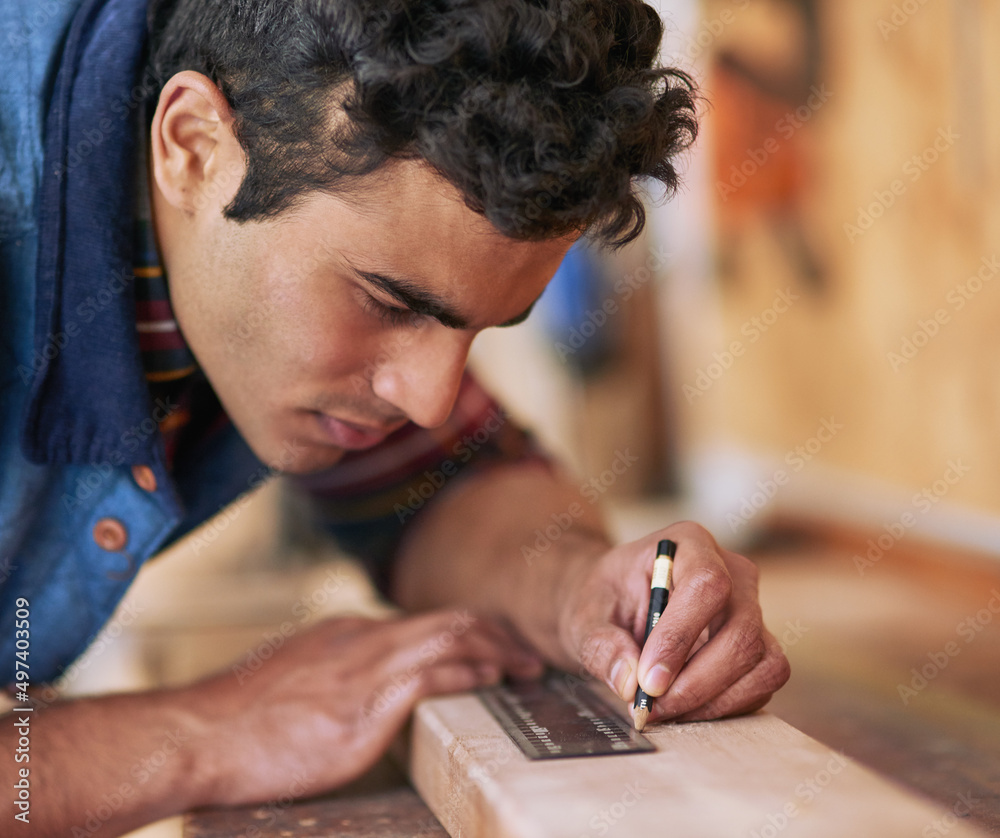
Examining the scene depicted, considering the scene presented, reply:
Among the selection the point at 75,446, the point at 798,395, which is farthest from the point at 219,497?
the point at 798,395

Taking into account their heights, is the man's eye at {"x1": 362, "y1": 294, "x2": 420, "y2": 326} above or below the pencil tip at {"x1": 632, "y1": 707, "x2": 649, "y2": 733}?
above

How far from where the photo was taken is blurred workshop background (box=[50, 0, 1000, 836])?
121 cm

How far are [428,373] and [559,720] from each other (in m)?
0.32

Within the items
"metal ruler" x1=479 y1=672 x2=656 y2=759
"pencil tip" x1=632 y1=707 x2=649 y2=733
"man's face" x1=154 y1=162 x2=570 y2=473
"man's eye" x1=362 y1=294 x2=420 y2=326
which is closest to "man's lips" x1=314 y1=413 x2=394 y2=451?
"man's face" x1=154 y1=162 x2=570 y2=473

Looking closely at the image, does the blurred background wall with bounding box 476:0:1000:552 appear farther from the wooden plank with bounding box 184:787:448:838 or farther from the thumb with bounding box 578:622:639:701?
the wooden plank with bounding box 184:787:448:838

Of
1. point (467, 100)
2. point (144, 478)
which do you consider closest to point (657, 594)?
point (467, 100)

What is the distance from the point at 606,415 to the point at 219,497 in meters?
3.10

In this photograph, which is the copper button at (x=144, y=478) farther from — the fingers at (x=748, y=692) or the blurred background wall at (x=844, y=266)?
the blurred background wall at (x=844, y=266)

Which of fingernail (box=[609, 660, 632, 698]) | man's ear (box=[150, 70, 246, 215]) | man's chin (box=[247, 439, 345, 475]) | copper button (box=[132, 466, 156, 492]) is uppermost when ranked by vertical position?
man's ear (box=[150, 70, 246, 215])

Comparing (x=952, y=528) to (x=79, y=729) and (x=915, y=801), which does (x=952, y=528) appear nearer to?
(x=915, y=801)

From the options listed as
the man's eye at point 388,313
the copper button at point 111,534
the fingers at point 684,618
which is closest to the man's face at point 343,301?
the man's eye at point 388,313

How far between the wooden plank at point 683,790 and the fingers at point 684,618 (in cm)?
5

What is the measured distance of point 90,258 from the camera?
914mm

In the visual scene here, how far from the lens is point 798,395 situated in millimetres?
2572
